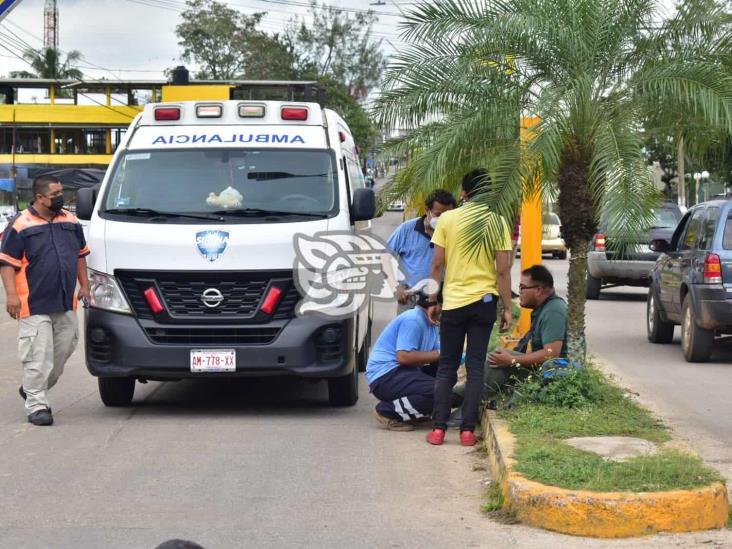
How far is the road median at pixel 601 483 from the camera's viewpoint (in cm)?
592

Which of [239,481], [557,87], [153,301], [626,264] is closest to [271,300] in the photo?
[153,301]

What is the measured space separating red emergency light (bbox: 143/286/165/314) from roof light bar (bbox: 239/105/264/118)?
2.02 metres

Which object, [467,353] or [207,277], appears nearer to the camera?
[467,353]

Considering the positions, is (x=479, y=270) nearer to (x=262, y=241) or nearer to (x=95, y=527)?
(x=262, y=241)

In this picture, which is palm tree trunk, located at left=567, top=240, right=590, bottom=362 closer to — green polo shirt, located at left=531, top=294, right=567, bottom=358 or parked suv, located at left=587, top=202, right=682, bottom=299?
green polo shirt, located at left=531, top=294, right=567, bottom=358

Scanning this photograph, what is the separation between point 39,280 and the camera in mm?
9328

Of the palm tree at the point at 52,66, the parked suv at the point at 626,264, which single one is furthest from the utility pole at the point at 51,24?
the parked suv at the point at 626,264

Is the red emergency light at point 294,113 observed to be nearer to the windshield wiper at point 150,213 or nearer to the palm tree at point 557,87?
the palm tree at point 557,87

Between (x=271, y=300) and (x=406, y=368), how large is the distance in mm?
1221

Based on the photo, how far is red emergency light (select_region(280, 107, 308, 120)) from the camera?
10602 millimetres

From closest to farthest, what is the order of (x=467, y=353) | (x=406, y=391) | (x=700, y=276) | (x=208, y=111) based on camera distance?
(x=467, y=353) < (x=406, y=391) < (x=208, y=111) < (x=700, y=276)

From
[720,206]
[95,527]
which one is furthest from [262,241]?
[720,206]

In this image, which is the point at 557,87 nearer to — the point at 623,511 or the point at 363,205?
the point at 363,205

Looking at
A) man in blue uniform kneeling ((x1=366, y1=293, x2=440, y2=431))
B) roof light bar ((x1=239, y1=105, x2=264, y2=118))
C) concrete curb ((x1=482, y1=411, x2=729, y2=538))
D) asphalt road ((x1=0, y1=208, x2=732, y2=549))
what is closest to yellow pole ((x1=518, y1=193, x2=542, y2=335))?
asphalt road ((x1=0, y1=208, x2=732, y2=549))
